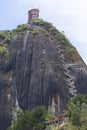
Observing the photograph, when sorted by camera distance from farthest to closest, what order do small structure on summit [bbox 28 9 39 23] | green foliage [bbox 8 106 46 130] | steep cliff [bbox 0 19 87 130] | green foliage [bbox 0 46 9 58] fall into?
1. small structure on summit [bbox 28 9 39 23]
2. green foliage [bbox 0 46 9 58]
3. steep cliff [bbox 0 19 87 130]
4. green foliage [bbox 8 106 46 130]

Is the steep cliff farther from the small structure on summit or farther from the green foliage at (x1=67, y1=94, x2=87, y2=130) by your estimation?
the green foliage at (x1=67, y1=94, x2=87, y2=130)

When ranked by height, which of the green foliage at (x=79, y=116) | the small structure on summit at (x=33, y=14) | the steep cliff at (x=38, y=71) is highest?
the small structure on summit at (x=33, y=14)

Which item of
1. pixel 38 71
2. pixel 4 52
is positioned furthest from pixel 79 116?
pixel 4 52

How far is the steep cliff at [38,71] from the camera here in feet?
355

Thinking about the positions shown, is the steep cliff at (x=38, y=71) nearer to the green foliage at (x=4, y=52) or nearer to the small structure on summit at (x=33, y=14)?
the green foliage at (x=4, y=52)

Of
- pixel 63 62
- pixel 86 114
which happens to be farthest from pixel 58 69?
pixel 86 114

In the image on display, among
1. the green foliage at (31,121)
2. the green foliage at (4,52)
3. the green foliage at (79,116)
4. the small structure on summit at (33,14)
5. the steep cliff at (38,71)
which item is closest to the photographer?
the green foliage at (79,116)

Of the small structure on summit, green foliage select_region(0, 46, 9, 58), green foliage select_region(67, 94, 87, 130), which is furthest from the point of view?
the small structure on summit

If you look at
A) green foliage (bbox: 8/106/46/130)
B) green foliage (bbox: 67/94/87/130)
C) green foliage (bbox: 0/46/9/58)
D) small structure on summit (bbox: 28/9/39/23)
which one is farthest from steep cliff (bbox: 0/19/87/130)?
green foliage (bbox: 67/94/87/130)

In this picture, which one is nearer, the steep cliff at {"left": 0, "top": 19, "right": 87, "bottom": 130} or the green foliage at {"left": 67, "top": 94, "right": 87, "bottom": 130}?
the green foliage at {"left": 67, "top": 94, "right": 87, "bottom": 130}

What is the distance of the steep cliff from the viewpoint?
108250 mm

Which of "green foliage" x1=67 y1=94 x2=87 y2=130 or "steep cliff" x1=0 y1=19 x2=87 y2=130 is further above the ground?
"steep cliff" x1=0 y1=19 x2=87 y2=130

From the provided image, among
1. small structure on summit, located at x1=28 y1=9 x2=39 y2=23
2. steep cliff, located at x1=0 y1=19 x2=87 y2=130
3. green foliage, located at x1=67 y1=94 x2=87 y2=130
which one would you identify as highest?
small structure on summit, located at x1=28 y1=9 x2=39 y2=23

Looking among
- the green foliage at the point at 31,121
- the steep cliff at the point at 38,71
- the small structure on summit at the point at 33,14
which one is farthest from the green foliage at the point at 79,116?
the small structure on summit at the point at 33,14
